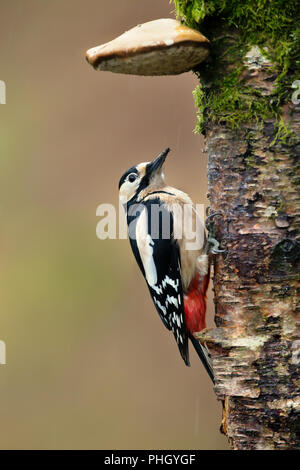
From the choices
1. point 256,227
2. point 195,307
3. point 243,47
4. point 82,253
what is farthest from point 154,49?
point 82,253

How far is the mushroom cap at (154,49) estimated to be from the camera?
5.89ft

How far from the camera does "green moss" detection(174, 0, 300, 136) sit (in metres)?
1.85

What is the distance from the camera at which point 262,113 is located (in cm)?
189

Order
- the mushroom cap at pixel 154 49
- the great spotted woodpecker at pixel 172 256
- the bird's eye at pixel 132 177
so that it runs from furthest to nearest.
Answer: the bird's eye at pixel 132 177
the great spotted woodpecker at pixel 172 256
the mushroom cap at pixel 154 49

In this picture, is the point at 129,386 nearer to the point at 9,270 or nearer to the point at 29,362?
the point at 29,362

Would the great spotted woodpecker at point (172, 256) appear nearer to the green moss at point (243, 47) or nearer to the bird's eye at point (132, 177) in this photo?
the bird's eye at point (132, 177)

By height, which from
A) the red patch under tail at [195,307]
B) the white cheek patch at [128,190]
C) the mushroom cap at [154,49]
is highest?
the mushroom cap at [154,49]

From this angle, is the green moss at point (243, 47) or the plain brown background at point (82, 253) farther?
the plain brown background at point (82, 253)

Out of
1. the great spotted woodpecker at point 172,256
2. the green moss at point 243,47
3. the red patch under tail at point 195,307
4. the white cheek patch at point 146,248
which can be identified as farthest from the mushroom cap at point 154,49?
the red patch under tail at point 195,307

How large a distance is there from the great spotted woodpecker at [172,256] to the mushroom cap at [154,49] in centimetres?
80

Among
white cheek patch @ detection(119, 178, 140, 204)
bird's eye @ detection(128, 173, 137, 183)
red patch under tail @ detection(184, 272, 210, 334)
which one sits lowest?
red patch under tail @ detection(184, 272, 210, 334)

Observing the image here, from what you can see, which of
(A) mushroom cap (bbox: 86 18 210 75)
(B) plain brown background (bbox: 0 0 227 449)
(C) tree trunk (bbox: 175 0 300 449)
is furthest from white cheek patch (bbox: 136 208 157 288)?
(B) plain brown background (bbox: 0 0 227 449)

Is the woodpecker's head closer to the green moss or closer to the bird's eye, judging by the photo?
the bird's eye

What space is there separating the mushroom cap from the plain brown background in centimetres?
218
